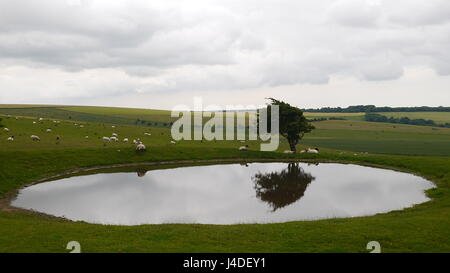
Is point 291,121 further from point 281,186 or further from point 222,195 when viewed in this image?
point 222,195

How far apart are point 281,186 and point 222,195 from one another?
28.8ft

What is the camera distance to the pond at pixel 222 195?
94.8ft

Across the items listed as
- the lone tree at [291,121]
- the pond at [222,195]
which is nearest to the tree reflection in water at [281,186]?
the pond at [222,195]

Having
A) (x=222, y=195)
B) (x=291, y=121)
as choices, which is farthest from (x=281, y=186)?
(x=291, y=121)

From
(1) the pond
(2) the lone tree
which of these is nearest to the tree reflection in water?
(1) the pond

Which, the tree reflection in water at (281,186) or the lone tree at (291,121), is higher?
the lone tree at (291,121)

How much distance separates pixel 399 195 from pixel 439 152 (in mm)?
58116

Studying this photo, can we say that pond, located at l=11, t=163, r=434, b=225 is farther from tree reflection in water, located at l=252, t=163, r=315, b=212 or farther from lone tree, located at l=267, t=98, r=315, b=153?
lone tree, located at l=267, t=98, r=315, b=153

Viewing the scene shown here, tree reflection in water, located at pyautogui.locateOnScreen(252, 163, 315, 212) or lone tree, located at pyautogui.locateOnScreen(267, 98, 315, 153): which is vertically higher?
lone tree, located at pyautogui.locateOnScreen(267, 98, 315, 153)

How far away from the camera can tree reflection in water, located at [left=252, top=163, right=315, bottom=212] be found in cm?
3456

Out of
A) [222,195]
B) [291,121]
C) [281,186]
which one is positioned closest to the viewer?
[222,195]

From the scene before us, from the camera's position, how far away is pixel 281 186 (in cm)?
4131

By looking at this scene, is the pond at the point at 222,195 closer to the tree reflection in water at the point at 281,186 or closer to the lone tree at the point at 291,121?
the tree reflection in water at the point at 281,186

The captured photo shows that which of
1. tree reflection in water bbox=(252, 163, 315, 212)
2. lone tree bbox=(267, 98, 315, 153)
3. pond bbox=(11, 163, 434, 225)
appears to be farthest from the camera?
lone tree bbox=(267, 98, 315, 153)
